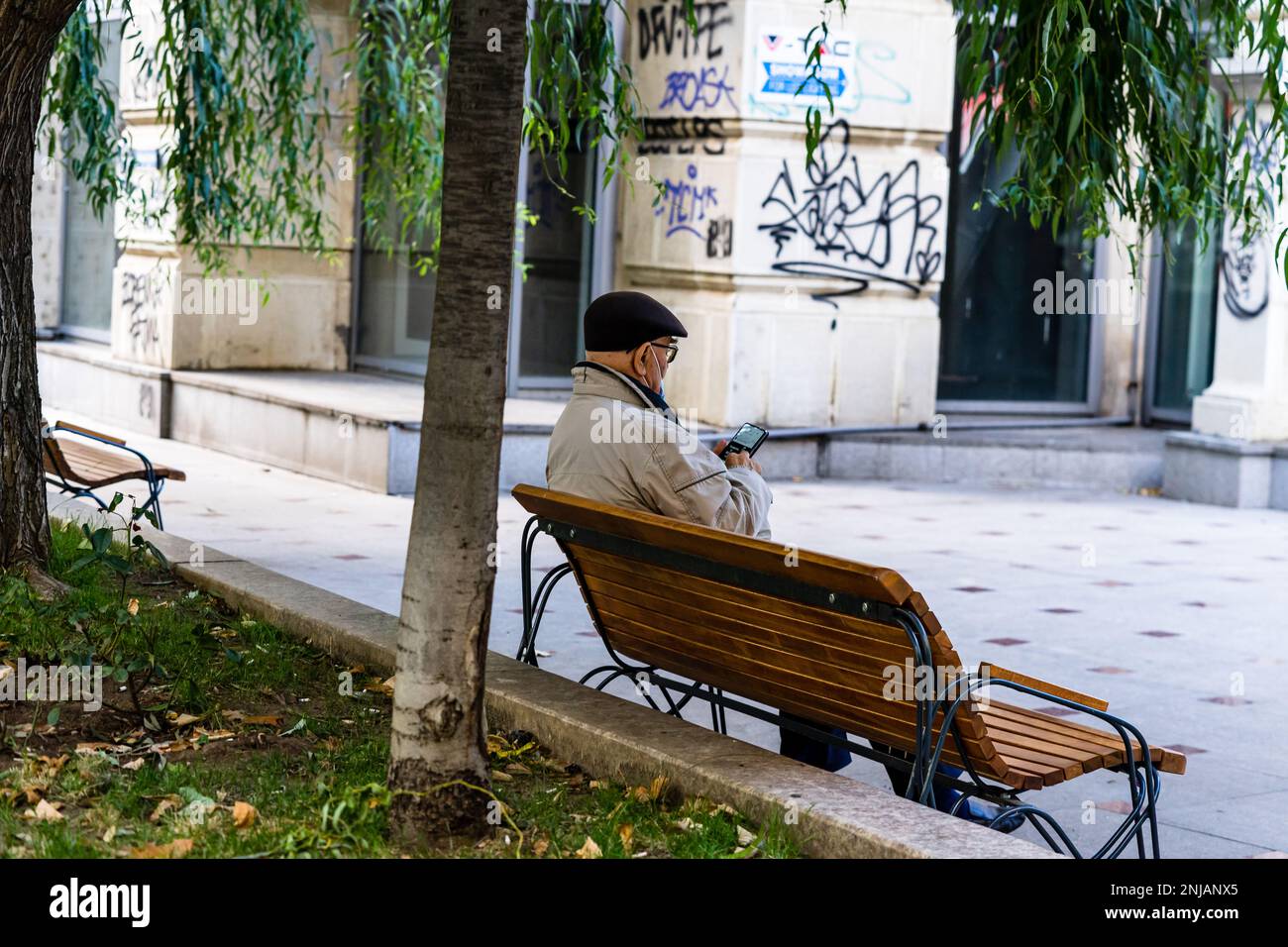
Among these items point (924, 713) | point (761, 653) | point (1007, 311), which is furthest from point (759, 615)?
point (1007, 311)

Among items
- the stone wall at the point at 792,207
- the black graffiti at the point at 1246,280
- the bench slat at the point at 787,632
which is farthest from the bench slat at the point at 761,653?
the black graffiti at the point at 1246,280

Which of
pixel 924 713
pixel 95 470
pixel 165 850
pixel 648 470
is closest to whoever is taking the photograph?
pixel 165 850

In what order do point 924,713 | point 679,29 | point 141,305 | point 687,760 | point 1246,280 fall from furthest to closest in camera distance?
1. point 141,305
2. point 679,29
3. point 1246,280
4. point 687,760
5. point 924,713

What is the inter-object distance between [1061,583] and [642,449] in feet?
17.3

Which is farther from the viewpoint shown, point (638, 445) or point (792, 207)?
point (792, 207)

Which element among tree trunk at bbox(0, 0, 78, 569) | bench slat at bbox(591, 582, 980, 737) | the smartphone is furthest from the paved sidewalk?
tree trunk at bbox(0, 0, 78, 569)

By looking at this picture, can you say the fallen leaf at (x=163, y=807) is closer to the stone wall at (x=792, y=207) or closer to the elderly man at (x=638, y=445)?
the elderly man at (x=638, y=445)

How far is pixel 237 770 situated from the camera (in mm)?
4445

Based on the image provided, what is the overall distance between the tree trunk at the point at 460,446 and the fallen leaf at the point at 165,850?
1.52ft

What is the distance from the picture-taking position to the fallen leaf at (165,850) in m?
3.77

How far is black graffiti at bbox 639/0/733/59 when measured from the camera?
13.2m

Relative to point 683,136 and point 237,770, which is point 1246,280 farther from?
point 237,770
